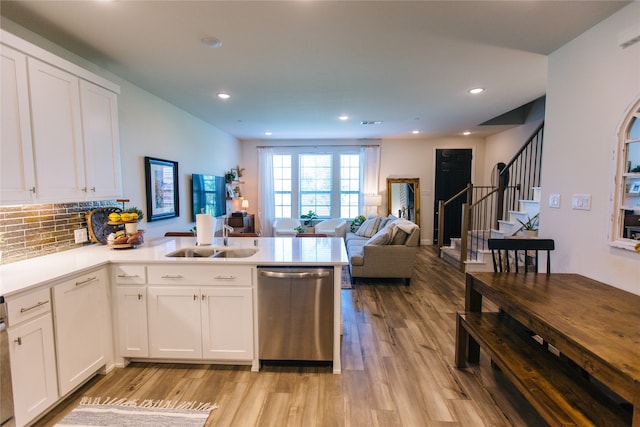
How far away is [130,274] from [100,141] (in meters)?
1.18

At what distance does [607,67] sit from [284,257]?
275cm

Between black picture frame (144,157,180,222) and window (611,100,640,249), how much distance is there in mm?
4414

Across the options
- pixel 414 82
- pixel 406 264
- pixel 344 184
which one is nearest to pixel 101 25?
pixel 414 82

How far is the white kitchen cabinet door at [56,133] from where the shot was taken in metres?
1.94

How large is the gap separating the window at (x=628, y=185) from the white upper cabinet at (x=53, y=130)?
3.92 m

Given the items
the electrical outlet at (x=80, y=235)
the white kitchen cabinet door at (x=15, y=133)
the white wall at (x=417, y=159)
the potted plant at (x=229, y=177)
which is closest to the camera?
the white kitchen cabinet door at (x=15, y=133)

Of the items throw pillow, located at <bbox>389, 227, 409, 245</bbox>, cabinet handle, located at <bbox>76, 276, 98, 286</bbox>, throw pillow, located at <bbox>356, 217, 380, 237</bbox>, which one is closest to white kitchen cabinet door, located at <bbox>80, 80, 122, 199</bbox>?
cabinet handle, located at <bbox>76, 276, 98, 286</bbox>

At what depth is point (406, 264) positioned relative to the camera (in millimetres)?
4195

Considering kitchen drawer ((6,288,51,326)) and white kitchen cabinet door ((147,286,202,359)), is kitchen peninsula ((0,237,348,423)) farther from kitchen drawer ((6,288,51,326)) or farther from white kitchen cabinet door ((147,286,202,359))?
kitchen drawer ((6,288,51,326))

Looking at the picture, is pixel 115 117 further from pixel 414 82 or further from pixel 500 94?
pixel 500 94

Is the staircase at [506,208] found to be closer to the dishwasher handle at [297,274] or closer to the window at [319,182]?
the window at [319,182]

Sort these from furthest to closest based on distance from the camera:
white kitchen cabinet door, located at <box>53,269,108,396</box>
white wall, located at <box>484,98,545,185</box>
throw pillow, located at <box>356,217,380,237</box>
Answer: throw pillow, located at <box>356,217,380,237</box>
white wall, located at <box>484,98,545,185</box>
white kitchen cabinet door, located at <box>53,269,108,396</box>

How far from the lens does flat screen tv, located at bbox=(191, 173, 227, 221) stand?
4.71 meters

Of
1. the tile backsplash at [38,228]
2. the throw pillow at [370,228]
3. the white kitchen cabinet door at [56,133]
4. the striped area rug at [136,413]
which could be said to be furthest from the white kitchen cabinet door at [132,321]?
the throw pillow at [370,228]
